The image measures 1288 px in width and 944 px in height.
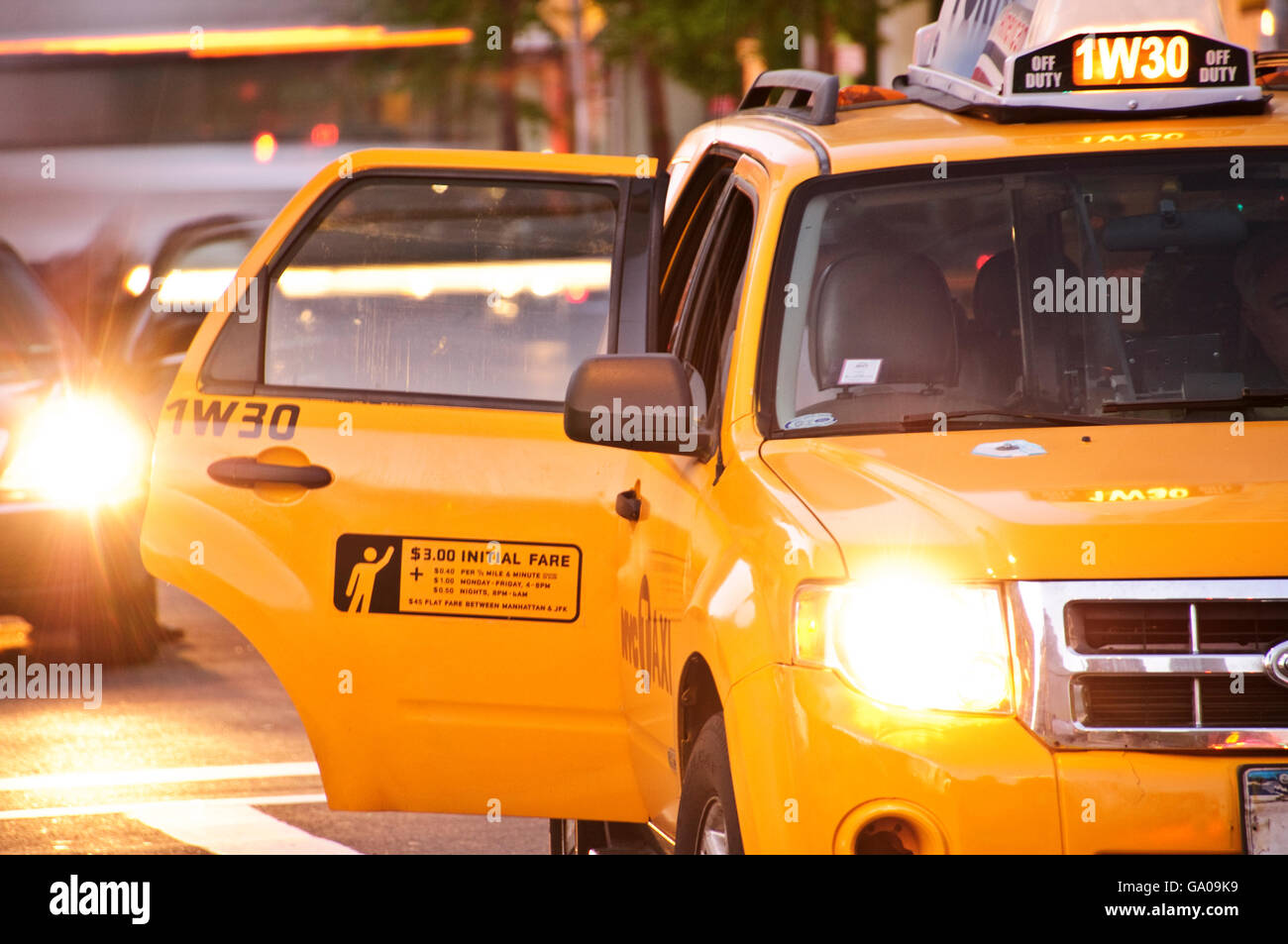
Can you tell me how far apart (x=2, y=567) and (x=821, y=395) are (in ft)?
18.2

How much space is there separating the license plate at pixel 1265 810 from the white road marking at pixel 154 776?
4629 mm

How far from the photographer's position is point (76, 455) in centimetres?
956

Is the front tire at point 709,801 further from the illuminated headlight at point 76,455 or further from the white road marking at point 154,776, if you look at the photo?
the illuminated headlight at point 76,455

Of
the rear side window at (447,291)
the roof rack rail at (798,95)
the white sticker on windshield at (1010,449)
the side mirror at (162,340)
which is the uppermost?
the side mirror at (162,340)

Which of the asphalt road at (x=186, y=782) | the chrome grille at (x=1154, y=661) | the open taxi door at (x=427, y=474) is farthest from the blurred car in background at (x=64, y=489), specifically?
the chrome grille at (x=1154, y=661)

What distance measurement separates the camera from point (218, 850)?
21.9 feet

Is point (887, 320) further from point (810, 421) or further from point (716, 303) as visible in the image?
point (716, 303)

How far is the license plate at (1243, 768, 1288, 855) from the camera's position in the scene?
12.4 feet

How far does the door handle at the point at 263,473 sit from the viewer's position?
5.43 metres

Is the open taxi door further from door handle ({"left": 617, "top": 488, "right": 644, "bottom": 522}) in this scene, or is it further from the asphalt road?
the asphalt road

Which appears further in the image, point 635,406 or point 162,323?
point 162,323

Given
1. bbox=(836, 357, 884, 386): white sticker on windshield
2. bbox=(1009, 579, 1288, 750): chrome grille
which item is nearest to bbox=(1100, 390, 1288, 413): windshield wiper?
bbox=(836, 357, 884, 386): white sticker on windshield

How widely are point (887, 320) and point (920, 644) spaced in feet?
3.89

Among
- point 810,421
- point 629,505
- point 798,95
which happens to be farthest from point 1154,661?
point 798,95
